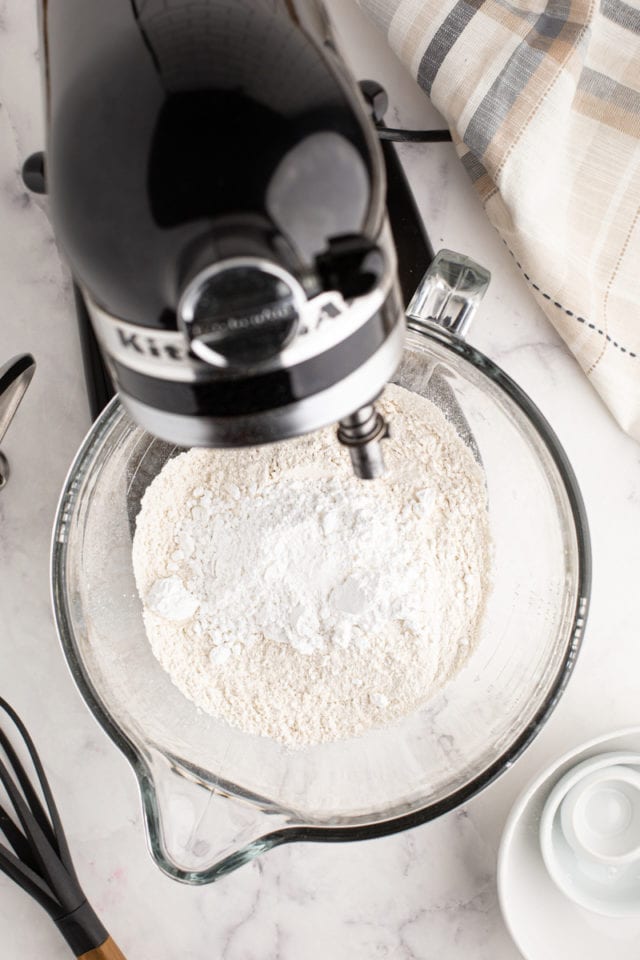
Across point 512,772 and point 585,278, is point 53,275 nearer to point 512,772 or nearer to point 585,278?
point 585,278

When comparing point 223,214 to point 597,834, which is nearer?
point 223,214

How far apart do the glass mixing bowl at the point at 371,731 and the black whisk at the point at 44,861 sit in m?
0.15

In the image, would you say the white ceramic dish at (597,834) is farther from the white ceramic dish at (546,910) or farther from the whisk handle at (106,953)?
the whisk handle at (106,953)

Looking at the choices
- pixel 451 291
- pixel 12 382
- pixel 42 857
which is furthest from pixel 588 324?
pixel 42 857

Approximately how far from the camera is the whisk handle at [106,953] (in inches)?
28.6

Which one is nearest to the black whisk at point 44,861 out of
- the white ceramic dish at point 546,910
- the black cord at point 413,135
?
the white ceramic dish at point 546,910

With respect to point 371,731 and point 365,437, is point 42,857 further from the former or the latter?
point 365,437

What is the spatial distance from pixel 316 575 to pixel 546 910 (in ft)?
1.16

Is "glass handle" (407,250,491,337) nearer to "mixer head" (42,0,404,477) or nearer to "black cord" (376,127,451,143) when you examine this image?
"black cord" (376,127,451,143)

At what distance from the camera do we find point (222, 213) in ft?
1.08

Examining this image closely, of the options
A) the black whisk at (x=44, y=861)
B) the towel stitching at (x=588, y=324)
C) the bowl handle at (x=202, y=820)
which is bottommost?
the black whisk at (x=44, y=861)

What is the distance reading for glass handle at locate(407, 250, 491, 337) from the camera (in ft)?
2.08

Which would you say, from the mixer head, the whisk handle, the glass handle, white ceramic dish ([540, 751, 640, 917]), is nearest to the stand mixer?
the mixer head

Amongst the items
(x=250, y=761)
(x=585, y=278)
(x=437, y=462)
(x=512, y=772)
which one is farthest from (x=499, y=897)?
(x=585, y=278)
